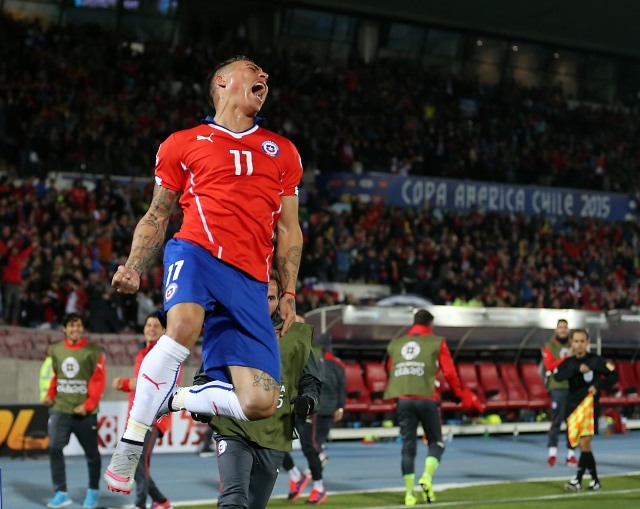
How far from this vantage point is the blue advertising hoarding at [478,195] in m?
34.4

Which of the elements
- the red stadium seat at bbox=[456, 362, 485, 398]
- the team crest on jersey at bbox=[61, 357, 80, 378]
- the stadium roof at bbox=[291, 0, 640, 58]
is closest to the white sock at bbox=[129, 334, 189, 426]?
the team crest on jersey at bbox=[61, 357, 80, 378]

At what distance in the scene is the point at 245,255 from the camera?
591cm

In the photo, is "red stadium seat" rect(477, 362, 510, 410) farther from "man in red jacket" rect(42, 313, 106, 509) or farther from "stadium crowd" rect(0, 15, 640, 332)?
"man in red jacket" rect(42, 313, 106, 509)

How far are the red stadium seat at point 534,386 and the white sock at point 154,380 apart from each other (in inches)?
824

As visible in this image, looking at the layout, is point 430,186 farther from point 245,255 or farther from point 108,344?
point 245,255

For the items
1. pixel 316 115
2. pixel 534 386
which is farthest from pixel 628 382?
pixel 316 115

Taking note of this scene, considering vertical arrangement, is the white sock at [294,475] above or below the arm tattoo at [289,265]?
below

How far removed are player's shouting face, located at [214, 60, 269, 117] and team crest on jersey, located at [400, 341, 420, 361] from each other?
900cm

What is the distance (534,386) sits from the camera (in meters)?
26.7

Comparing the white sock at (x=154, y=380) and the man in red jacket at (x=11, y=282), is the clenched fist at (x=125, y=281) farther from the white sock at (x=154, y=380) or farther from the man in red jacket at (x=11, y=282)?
the man in red jacket at (x=11, y=282)

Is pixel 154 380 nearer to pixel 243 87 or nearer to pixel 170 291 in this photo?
pixel 170 291

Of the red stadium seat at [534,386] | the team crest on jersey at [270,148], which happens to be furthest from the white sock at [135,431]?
the red stadium seat at [534,386]

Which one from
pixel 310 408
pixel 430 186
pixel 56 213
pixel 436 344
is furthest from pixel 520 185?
pixel 310 408

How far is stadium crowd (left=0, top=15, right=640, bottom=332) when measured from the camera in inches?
947
